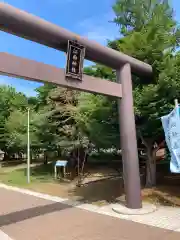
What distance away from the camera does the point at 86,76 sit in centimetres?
759

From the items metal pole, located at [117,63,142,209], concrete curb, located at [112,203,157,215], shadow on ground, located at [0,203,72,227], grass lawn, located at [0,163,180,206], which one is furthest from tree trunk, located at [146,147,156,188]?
shadow on ground, located at [0,203,72,227]

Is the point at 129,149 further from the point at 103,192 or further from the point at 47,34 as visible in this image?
the point at 47,34

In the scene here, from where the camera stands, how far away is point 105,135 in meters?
10.5

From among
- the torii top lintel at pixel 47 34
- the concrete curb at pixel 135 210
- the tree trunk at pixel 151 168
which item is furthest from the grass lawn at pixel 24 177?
the torii top lintel at pixel 47 34

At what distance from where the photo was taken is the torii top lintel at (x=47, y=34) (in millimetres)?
6211

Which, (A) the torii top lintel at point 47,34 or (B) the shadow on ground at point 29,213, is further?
(B) the shadow on ground at point 29,213

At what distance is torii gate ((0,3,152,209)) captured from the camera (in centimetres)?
623

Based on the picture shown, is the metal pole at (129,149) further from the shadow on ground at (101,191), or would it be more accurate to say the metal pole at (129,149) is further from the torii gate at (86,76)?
the shadow on ground at (101,191)

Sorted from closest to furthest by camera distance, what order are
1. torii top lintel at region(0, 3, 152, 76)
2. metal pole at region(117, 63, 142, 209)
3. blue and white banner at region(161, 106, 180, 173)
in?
torii top lintel at region(0, 3, 152, 76)
blue and white banner at region(161, 106, 180, 173)
metal pole at region(117, 63, 142, 209)

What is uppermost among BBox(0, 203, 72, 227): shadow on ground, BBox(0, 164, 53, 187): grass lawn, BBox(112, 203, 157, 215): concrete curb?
BBox(0, 164, 53, 187): grass lawn

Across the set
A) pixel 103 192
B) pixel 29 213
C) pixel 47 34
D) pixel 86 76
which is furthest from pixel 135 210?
pixel 47 34

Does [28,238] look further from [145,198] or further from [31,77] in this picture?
[145,198]

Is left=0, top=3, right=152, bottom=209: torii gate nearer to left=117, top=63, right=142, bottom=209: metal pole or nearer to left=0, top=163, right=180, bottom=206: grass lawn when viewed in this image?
left=117, top=63, right=142, bottom=209: metal pole

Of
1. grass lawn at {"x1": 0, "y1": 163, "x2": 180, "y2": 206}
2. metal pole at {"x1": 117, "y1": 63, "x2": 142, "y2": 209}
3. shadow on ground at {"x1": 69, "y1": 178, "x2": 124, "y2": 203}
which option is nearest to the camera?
metal pole at {"x1": 117, "y1": 63, "x2": 142, "y2": 209}
